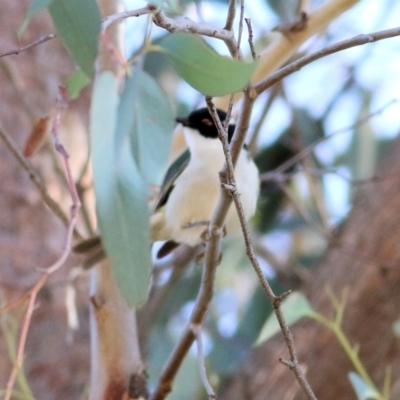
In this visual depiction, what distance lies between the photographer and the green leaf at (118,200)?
31.9 inches

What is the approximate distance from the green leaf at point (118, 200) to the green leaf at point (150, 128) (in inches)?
1.3

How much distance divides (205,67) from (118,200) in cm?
23

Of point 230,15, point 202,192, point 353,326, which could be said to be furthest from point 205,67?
point 353,326

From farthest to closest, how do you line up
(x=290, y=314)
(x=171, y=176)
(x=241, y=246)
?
(x=241, y=246) → (x=171, y=176) → (x=290, y=314)

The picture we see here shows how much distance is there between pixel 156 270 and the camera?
2039 mm

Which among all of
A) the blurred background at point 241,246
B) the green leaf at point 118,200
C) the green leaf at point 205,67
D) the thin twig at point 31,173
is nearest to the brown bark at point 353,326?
the blurred background at point 241,246

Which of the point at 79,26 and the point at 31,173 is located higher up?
the point at 31,173

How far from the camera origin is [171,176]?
1613 mm

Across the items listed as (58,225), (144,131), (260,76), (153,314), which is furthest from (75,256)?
(144,131)

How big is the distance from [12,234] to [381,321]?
0.95 meters

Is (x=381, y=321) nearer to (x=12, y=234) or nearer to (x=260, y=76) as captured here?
(x=260, y=76)

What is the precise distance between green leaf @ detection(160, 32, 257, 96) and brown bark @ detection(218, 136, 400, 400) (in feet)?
3.25

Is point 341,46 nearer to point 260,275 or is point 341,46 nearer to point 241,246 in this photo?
point 260,275

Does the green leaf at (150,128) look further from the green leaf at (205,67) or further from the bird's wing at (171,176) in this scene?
the bird's wing at (171,176)
